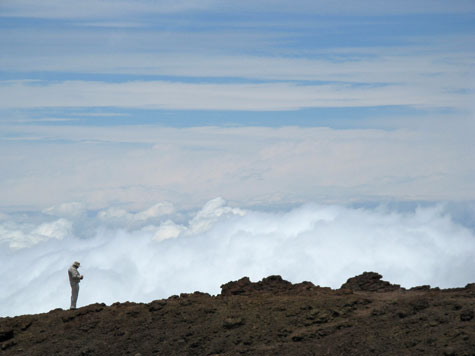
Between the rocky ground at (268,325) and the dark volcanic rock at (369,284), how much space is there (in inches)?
3.5

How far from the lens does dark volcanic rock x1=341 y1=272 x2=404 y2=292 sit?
3209 centimetres

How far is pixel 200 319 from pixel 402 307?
839cm

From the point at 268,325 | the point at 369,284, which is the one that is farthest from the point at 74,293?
the point at 369,284

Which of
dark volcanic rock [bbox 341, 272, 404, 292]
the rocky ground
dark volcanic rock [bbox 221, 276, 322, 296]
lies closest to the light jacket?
the rocky ground

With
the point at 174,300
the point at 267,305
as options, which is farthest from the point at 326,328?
the point at 174,300

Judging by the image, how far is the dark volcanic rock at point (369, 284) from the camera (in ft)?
105

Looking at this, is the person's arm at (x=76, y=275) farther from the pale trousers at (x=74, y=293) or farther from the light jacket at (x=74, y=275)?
the pale trousers at (x=74, y=293)

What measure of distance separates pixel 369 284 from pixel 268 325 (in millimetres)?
8271

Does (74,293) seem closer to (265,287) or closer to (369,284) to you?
(265,287)

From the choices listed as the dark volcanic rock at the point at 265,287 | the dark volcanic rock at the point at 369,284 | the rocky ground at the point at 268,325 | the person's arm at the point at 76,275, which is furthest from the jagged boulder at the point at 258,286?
the person's arm at the point at 76,275

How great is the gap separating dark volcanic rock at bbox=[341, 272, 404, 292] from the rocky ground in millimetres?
89

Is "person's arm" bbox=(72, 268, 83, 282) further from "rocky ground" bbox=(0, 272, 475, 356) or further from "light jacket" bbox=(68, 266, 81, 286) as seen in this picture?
"rocky ground" bbox=(0, 272, 475, 356)

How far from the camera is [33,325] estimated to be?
1195 inches

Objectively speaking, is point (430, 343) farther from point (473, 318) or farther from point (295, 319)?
point (295, 319)
